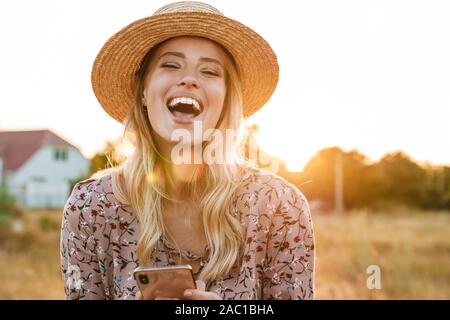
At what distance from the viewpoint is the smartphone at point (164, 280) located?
2301mm

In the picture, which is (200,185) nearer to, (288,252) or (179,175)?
(179,175)

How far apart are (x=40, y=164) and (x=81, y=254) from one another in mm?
33602

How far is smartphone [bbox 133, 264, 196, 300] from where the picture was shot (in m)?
2.30

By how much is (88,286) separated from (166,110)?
35.0 inches

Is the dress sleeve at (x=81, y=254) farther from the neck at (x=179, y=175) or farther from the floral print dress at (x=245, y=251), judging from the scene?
the neck at (x=179, y=175)

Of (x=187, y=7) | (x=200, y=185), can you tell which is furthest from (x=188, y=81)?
(x=200, y=185)

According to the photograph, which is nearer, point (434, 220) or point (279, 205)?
point (279, 205)

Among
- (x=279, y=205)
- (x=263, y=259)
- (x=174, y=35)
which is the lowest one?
(x=263, y=259)

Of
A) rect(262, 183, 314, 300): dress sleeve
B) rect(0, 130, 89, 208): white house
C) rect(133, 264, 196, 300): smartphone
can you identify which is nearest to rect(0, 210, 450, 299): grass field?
rect(262, 183, 314, 300): dress sleeve

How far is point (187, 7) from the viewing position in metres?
2.96

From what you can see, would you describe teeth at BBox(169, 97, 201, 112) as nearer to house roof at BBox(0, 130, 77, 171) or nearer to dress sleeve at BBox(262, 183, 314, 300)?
dress sleeve at BBox(262, 183, 314, 300)
